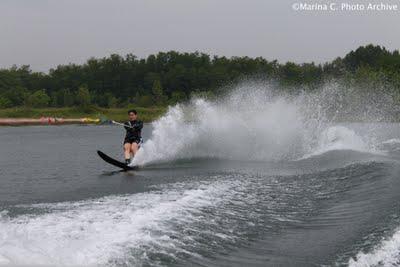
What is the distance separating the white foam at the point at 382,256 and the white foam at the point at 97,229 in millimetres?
1991

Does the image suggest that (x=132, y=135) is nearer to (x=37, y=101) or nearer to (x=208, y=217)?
(x=208, y=217)

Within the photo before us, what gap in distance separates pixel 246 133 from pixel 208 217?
43.4 feet

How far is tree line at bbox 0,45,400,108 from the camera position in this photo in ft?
282

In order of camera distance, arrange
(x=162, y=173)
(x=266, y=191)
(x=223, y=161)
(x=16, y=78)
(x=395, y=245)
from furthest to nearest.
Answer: (x=16, y=78) < (x=223, y=161) < (x=162, y=173) < (x=266, y=191) < (x=395, y=245)

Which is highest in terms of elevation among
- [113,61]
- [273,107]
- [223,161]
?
[113,61]

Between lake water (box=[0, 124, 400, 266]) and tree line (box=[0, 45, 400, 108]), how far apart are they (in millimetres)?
62332

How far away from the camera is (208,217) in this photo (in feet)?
26.1

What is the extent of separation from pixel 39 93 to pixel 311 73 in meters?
43.4

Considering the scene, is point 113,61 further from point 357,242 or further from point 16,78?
point 357,242

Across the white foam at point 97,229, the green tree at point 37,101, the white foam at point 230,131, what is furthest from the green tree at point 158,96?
the white foam at point 97,229

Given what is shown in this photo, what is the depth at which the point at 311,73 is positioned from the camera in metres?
84.4

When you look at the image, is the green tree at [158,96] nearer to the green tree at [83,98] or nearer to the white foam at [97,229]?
the green tree at [83,98]

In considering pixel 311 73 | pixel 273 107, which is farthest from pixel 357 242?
pixel 311 73

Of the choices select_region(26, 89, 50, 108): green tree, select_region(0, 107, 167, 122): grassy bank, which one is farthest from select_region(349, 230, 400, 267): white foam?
select_region(26, 89, 50, 108): green tree
